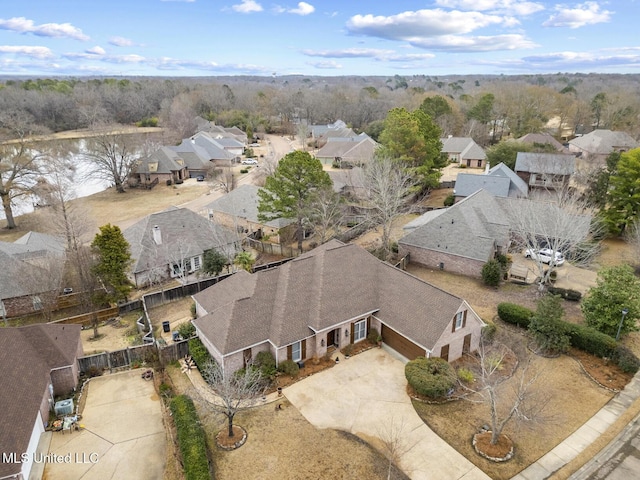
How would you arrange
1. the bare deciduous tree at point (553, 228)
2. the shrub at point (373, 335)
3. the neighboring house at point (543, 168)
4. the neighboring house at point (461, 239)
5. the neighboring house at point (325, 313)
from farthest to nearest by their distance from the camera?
the neighboring house at point (543, 168), the neighboring house at point (461, 239), the bare deciduous tree at point (553, 228), the shrub at point (373, 335), the neighboring house at point (325, 313)

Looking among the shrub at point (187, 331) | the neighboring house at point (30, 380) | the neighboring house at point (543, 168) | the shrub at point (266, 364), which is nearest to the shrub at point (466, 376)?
the shrub at point (266, 364)

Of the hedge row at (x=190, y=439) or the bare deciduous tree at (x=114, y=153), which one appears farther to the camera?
the bare deciduous tree at (x=114, y=153)

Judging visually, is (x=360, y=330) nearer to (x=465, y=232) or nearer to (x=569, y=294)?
(x=465, y=232)

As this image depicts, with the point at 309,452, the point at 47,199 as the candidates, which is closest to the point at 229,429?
the point at 309,452

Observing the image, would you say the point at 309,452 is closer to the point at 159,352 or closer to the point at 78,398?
the point at 159,352

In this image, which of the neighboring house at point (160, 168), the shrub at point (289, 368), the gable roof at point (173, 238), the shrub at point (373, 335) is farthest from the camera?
the neighboring house at point (160, 168)

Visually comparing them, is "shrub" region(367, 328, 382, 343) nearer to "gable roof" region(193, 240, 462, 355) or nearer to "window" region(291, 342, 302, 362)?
"gable roof" region(193, 240, 462, 355)

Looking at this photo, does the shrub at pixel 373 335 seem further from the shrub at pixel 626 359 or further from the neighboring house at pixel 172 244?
the neighboring house at pixel 172 244
